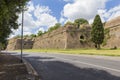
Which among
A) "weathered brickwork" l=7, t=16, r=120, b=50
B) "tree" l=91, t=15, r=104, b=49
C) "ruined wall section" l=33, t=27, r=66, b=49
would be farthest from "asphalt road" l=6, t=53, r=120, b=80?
"ruined wall section" l=33, t=27, r=66, b=49

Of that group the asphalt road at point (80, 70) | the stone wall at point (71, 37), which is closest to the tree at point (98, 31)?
the stone wall at point (71, 37)

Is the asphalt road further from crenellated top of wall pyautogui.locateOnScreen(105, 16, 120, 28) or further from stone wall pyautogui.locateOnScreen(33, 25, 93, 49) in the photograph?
stone wall pyautogui.locateOnScreen(33, 25, 93, 49)

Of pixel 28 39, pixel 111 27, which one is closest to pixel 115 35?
pixel 111 27

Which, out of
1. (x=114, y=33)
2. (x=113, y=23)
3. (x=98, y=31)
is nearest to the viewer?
(x=98, y=31)

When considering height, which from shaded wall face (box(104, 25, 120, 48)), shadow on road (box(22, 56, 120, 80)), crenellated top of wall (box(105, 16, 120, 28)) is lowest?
shadow on road (box(22, 56, 120, 80))

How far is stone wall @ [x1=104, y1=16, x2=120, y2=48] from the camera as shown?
60.5 m

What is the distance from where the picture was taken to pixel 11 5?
1599 centimetres

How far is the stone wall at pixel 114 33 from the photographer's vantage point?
60500 millimetres

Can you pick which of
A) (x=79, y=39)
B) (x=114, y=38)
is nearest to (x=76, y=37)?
(x=79, y=39)

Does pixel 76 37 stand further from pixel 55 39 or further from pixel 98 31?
pixel 98 31

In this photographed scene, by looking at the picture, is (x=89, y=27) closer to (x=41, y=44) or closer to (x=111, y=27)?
(x=111, y=27)

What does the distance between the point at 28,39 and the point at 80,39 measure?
202 feet

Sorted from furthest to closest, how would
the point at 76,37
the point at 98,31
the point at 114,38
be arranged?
1. the point at 76,37
2. the point at 114,38
3. the point at 98,31

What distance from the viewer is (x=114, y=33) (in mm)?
62469
